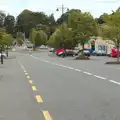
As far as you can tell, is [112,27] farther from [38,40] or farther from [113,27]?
[38,40]

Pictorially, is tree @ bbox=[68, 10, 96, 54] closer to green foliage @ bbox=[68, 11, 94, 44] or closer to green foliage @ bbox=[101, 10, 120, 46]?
green foliage @ bbox=[68, 11, 94, 44]

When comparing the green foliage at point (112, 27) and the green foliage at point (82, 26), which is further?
the green foliage at point (82, 26)

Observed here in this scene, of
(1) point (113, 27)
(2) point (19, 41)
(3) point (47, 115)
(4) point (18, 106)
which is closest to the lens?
(3) point (47, 115)

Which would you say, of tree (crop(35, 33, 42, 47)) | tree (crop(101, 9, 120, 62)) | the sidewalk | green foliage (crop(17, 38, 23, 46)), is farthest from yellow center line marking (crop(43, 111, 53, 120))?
green foliage (crop(17, 38, 23, 46))

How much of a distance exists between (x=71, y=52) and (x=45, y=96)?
69464 millimetres

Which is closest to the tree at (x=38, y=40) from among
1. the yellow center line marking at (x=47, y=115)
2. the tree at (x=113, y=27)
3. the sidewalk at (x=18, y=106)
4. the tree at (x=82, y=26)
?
the tree at (x=82, y=26)

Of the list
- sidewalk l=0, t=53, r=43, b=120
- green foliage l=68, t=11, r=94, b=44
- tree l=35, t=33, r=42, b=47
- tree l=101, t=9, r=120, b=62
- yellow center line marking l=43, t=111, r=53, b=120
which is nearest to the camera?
yellow center line marking l=43, t=111, r=53, b=120

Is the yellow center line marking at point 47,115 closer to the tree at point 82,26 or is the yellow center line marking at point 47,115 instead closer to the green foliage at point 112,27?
the green foliage at point 112,27

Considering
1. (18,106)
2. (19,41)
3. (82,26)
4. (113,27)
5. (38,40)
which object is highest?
(82,26)

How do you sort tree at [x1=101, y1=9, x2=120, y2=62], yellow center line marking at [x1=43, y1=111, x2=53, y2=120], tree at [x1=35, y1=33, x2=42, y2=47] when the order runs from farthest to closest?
tree at [x1=35, y1=33, x2=42, y2=47], tree at [x1=101, y1=9, x2=120, y2=62], yellow center line marking at [x1=43, y1=111, x2=53, y2=120]

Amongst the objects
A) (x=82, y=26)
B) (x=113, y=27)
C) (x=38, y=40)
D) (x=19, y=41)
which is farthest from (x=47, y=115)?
(x=19, y=41)

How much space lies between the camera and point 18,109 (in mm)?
10289

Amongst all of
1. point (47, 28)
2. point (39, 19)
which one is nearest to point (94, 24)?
point (47, 28)

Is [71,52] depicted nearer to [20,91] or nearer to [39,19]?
[20,91]
